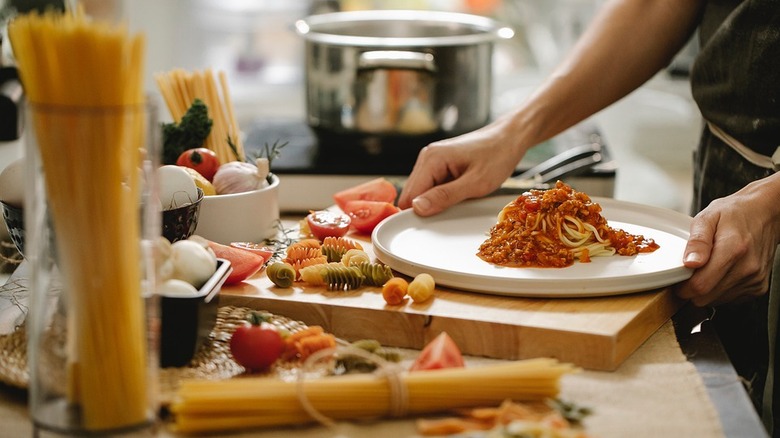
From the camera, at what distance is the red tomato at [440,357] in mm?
972

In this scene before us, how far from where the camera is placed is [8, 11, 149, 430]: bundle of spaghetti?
77 cm

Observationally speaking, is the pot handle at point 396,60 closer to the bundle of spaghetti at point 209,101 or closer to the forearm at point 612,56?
the forearm at point 612,56

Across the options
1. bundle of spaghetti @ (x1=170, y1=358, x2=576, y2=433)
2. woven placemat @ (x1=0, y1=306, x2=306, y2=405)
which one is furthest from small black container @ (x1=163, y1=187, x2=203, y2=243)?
bundle of spaghetti @ (x1=170, y1=358, x2=576, y2=433)

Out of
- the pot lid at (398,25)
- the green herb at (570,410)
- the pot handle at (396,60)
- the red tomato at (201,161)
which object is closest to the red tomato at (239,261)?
the red tomato at (201,161)

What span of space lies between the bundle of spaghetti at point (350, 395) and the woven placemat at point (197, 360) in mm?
76

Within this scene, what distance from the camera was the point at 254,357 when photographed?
100cm

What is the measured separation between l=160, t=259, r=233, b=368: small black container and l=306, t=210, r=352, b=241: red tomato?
0.41 m

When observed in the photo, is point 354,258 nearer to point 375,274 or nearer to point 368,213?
point 375,274

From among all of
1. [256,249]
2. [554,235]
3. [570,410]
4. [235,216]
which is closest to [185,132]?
[235,216]

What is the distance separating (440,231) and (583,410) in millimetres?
563

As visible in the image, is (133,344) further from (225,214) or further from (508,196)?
(508,196)

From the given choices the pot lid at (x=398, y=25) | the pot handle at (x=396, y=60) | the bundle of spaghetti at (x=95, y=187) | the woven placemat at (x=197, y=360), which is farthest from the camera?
the pot lid at (x=398, y=25)

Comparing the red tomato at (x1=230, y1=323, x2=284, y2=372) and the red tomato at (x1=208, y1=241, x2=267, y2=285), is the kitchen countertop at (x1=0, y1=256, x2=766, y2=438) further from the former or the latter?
the red tomato at (x1=208, y1=241, x2=267, y2=285)

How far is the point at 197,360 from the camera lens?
40.9 inches
